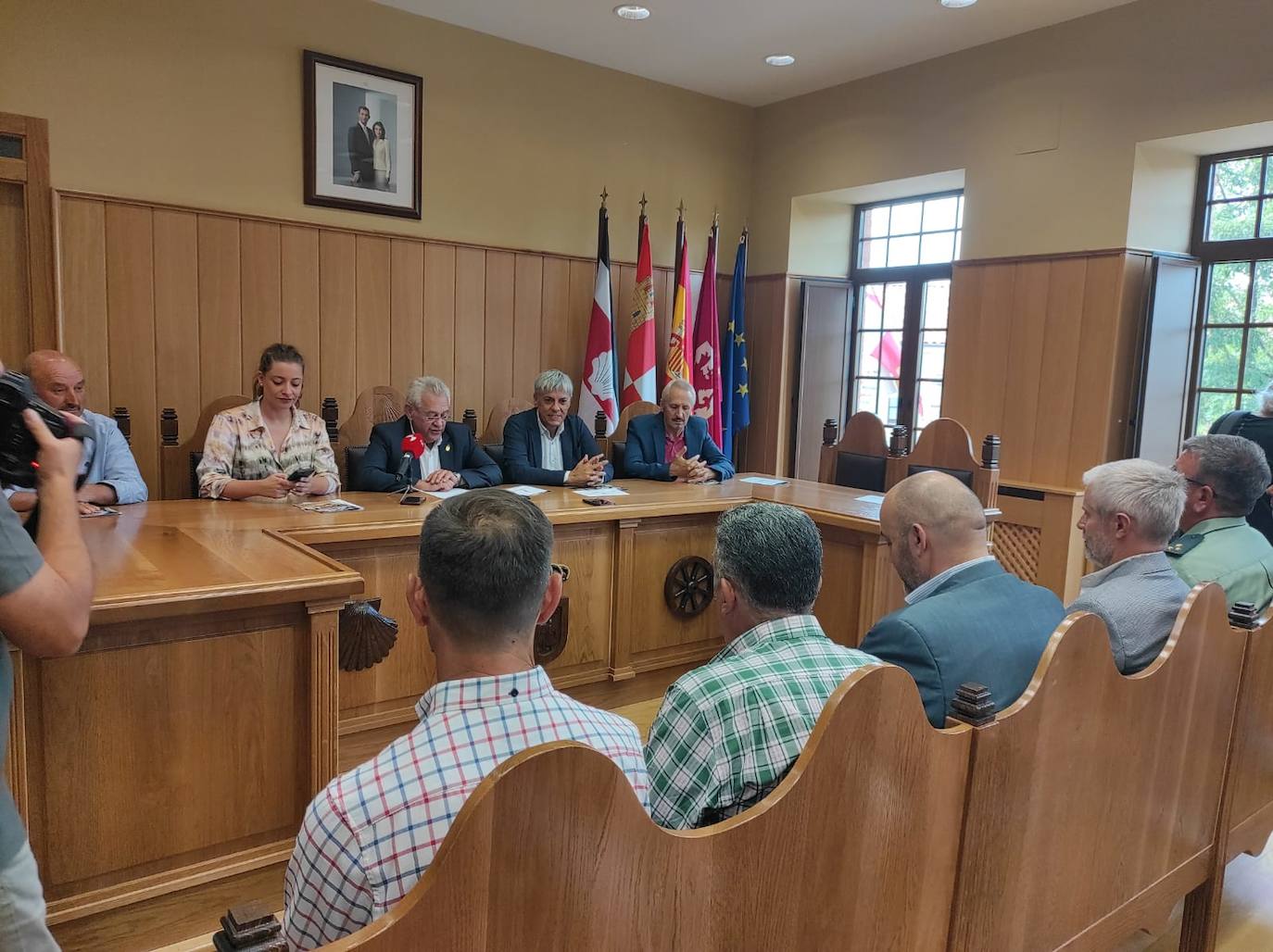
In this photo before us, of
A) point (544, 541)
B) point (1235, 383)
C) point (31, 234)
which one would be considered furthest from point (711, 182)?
point (544, 541)

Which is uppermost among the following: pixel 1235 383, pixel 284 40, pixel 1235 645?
pixel 284 40

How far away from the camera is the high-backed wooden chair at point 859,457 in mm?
4430

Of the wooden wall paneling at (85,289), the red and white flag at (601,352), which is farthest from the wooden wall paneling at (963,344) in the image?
the wooden wall paneling at (85,289)

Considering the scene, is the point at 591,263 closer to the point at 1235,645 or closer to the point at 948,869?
the point at 1235,645

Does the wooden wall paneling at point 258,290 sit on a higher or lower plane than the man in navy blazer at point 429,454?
higher

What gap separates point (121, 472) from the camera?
2.99 metres

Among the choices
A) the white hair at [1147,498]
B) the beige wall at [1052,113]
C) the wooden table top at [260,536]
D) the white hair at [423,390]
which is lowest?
the wooden table top at [260,536]

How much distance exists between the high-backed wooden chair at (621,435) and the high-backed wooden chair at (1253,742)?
109 inches

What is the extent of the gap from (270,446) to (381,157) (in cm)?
206

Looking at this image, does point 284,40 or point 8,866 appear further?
point 284,40

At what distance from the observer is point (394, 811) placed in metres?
0.88

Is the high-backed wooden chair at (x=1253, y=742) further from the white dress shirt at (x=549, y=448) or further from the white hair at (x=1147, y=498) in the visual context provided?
the white dress shirt at (x=549, y=448)

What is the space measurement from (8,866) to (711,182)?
5596 mm

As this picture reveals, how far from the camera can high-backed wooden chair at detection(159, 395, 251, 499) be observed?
3773mm
